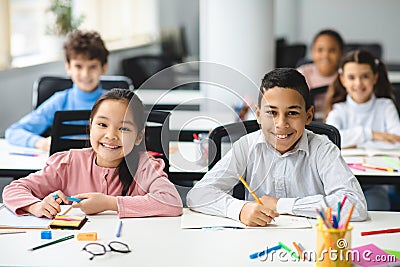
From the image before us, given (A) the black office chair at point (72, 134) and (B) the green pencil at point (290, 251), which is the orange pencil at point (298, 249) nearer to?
(B) the green pencil at point (290, 251)

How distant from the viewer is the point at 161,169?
2314mm

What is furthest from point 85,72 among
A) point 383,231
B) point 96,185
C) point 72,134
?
point 383,231

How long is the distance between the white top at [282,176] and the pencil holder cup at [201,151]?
193 millimetres

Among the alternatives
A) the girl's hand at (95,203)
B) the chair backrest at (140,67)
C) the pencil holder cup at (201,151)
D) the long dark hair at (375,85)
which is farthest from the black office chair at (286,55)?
the girl's hand at (95,203)

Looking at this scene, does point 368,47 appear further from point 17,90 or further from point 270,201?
point 270,201

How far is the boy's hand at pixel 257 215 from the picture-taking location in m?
Answer: 2.08

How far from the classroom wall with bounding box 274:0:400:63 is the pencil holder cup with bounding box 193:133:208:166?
532cm

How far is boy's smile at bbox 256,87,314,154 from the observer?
7.40 feet

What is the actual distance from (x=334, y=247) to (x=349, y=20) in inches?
267

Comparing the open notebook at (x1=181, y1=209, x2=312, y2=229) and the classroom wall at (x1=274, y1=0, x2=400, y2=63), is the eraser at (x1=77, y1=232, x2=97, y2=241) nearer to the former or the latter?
the open notebook at (x1=181, y1=209, x2=312, y2=229)

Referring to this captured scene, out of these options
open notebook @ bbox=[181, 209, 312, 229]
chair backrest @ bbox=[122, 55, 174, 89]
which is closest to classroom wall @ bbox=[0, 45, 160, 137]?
chair backrest @ bbox=[122, 55, 174, 89]

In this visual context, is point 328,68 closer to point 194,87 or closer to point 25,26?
point 25,26

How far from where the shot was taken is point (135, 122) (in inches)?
90.0

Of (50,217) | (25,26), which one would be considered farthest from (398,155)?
(25,26)
